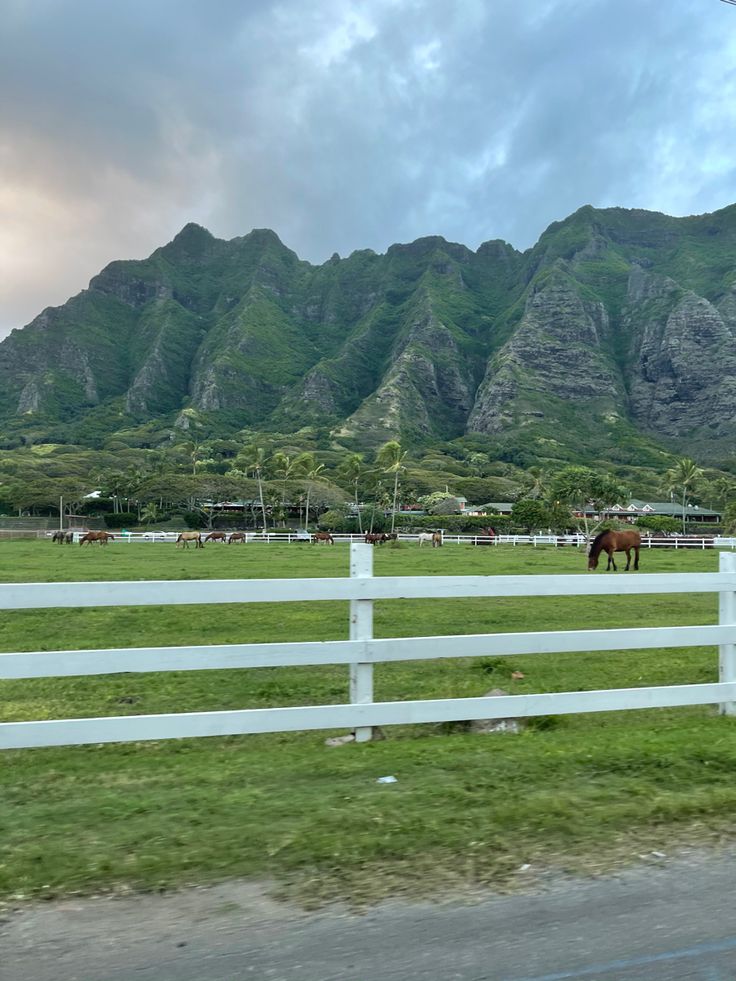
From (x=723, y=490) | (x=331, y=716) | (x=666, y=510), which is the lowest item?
(x=331, y=716)

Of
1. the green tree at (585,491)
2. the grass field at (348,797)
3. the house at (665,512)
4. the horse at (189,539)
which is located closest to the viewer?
the grass field at (348,797)

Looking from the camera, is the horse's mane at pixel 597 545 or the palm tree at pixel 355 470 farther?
the palm tree at pixel 355 470

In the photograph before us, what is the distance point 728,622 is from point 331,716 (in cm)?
365

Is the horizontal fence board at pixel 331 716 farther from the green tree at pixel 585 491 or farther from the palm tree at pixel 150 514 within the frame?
the palm tree at pixel 150 514

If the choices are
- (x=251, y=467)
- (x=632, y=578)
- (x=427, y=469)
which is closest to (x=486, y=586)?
(x=632, y=578)

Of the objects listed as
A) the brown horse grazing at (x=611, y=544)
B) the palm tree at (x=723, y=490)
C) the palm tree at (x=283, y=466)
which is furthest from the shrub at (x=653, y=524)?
the brown horse grazing at (x=611, y=544)

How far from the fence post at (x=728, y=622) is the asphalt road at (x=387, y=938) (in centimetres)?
321

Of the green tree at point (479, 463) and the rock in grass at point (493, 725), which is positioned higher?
the green tree at point (479, 463)

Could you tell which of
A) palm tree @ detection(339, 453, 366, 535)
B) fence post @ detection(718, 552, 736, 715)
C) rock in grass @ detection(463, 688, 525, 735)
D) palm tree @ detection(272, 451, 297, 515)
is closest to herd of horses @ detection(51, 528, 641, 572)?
rock in grass @ detection(463, 688, 525, 735)

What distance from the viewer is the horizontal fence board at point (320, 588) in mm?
4871

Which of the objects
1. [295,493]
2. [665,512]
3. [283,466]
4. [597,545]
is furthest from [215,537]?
[665,512]

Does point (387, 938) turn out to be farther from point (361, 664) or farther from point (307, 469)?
point (307, 469)

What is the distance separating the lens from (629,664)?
354 inches

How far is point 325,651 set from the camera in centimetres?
533
